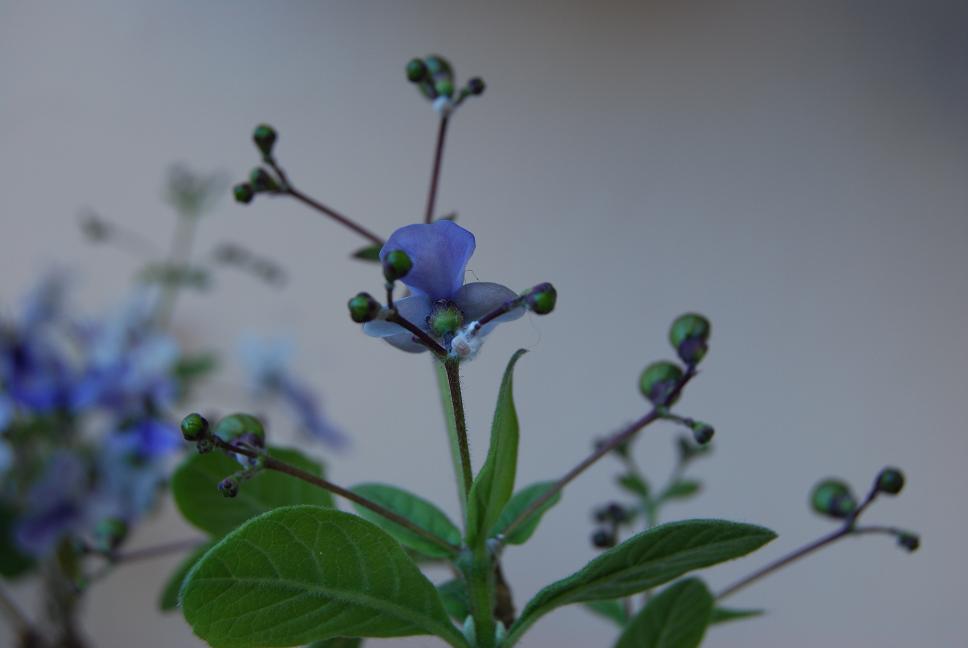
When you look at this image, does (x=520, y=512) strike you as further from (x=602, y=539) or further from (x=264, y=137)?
(x=264, y=137)

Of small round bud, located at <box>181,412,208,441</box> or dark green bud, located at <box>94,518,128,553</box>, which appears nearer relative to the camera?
small round bud, located at <box>181,412,208,441</box>

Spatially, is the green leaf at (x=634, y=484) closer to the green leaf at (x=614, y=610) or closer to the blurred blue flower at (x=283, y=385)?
the green leaf at (x=614, y=610)

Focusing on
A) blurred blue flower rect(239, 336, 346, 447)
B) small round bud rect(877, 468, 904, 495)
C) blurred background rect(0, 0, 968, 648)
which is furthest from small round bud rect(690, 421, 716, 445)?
blurred background rect(0, 0, 968, 648)

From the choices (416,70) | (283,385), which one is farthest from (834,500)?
(283,385)

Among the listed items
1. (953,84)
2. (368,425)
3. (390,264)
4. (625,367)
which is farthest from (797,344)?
(390,264)

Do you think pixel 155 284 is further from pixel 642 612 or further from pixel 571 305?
pixel 642 612

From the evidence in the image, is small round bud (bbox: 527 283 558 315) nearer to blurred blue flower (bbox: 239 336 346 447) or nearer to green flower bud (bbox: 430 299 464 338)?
green flower bud (bbox: 430 299 464 338)

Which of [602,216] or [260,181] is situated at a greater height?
[602,216]
